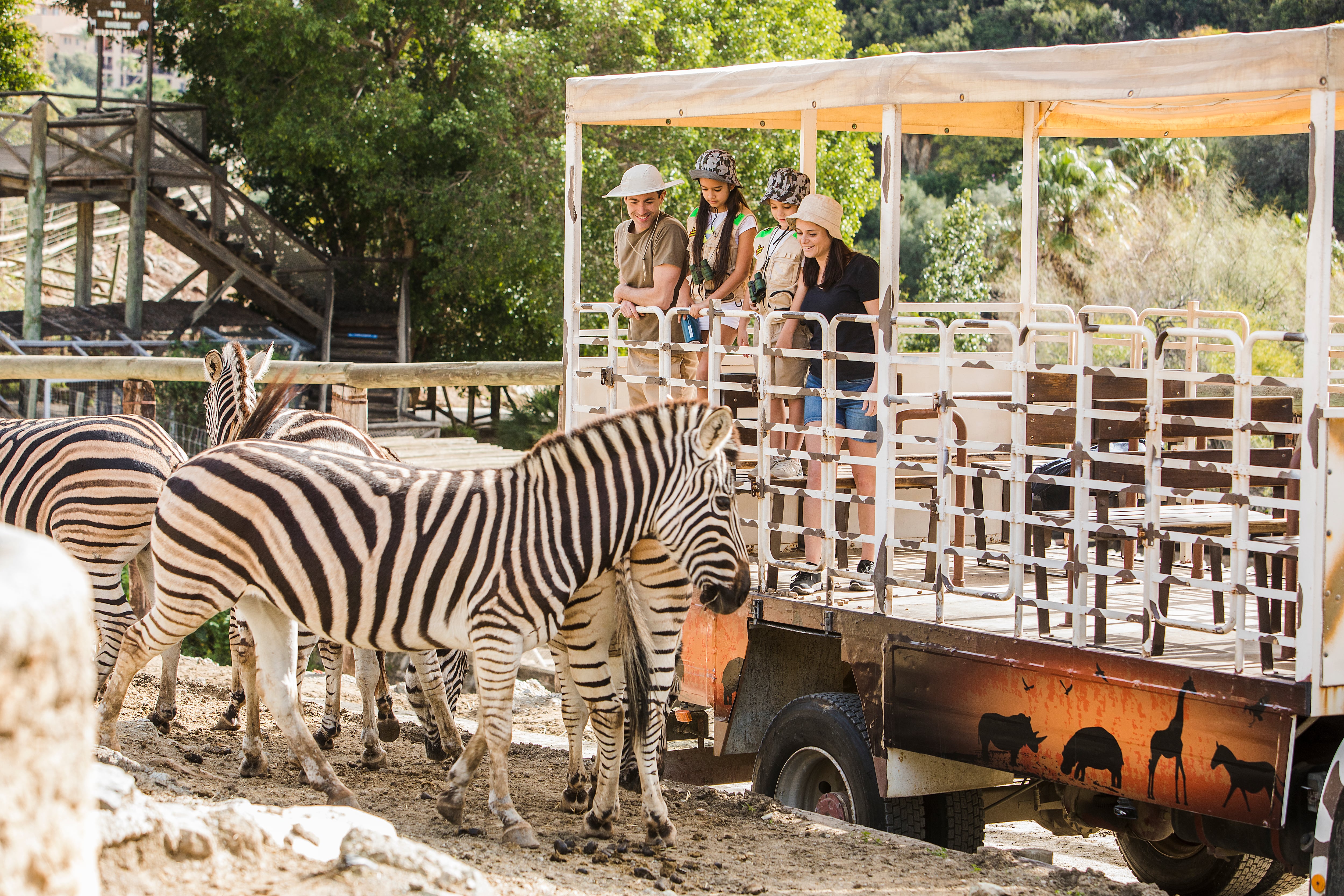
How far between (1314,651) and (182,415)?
1471cm

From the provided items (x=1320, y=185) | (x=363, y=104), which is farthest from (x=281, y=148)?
(x=1320, y=185)

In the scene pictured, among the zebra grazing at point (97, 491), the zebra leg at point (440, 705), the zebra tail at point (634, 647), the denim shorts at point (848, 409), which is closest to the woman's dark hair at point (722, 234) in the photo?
the denim shorts at point (848, 409)

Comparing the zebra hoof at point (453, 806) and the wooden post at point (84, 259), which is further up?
the wooden post at point (84, 259)

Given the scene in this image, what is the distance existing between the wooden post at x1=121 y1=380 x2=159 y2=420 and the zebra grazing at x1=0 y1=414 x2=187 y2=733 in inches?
95.8

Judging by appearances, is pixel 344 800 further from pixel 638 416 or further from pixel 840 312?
pixel 840 312

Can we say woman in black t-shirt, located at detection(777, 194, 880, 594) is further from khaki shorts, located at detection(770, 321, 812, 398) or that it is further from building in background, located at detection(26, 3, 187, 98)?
building in background, located at detection(26, 3, 187, 98)

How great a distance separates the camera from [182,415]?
16219mm

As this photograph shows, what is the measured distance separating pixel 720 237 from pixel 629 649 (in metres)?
2.40

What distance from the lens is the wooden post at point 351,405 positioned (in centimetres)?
820

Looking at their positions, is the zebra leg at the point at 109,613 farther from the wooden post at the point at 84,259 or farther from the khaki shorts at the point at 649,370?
the wooden post at the point at 84,259

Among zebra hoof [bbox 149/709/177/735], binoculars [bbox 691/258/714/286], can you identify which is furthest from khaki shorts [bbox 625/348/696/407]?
zebra hoof [bbox 149/709/177/735]

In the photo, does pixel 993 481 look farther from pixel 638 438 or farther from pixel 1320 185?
pixel 1320 185

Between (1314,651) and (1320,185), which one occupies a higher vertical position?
(1320,185)

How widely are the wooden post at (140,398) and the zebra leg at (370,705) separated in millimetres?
3164
